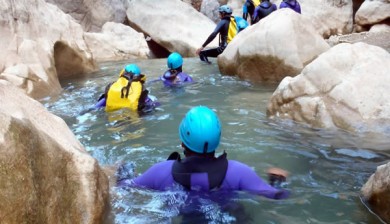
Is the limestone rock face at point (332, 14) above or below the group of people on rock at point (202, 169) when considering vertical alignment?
below

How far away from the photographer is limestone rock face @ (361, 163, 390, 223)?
11.1ft

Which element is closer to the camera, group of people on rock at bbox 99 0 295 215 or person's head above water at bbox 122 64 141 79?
group of people on rock at bbox 99 0 295 215

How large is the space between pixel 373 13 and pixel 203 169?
13.8 metres

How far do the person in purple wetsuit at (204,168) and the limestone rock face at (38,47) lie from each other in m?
5.51

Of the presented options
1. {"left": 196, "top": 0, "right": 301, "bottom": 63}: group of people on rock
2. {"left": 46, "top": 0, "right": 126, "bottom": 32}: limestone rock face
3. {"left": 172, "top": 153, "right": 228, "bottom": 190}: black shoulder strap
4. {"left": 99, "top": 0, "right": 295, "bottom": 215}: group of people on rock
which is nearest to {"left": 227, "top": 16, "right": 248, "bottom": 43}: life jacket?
{"left": 196, "top": 0, "right": 301, "bottom": 63}: group of people on rock

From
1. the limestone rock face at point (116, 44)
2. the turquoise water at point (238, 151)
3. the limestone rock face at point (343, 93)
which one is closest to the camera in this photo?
the turquoise water at point (238, 151)

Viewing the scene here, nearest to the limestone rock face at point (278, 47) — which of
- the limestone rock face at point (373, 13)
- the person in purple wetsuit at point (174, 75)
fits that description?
the person in purple wetsuit at point (174, 75)

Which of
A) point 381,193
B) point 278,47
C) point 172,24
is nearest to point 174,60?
point 278,47

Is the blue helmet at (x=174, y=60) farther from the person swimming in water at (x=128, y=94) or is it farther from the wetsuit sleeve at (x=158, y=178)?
the wetsuit sleeve at (x=158, y=178)

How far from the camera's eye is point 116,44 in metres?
14.4

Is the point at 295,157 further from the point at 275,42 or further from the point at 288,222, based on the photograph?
the point at 275,42

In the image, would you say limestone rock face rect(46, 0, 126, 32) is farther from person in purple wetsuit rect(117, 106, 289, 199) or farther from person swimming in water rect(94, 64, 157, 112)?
person in purple wetsuit rect(117, 106, 289, 199)

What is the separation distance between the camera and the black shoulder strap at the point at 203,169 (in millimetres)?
3398

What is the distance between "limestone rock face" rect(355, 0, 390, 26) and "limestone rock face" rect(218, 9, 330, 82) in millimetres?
7299
